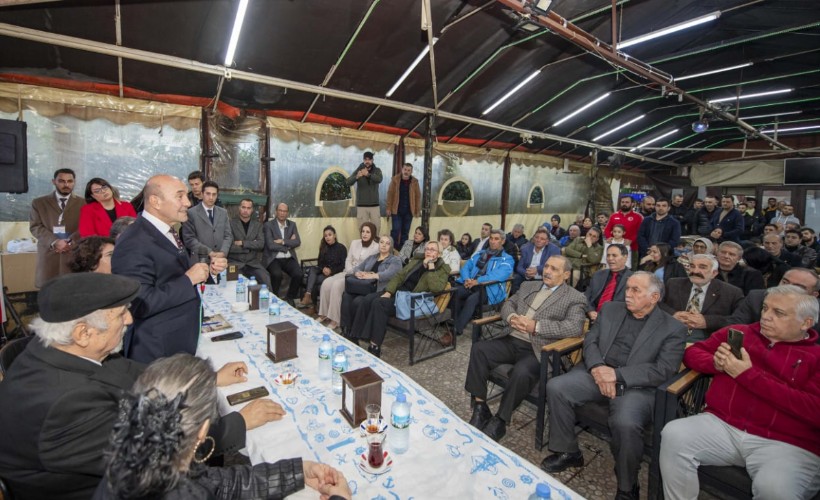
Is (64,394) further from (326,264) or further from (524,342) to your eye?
(326,264)

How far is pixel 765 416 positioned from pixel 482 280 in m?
3.23

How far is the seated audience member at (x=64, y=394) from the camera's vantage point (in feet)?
3.61

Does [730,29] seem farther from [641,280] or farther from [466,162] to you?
[641,280]

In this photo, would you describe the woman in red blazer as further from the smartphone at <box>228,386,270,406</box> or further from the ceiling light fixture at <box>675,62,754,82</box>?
the ceiling light fixture at <box>675,62,754,82</box>

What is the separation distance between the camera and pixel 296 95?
6078mm

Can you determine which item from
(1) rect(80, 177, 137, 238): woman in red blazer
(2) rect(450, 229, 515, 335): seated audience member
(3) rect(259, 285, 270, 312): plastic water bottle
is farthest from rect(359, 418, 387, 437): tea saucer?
(1) rect(80, 177, 137, 238): woman in red blazer

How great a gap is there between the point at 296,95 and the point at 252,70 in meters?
0.99

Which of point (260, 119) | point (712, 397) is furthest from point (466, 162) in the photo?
point (712, 397)

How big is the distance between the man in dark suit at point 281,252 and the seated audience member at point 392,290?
1.91m

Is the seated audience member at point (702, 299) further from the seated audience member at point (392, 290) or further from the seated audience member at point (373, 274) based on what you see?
the seated audience member at point (373, 274)

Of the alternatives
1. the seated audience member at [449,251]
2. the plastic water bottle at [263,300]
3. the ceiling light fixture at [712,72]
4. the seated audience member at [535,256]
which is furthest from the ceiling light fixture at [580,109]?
the plastic water bottle at [263,300]

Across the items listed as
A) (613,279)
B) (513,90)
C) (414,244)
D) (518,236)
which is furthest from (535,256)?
(513,90)

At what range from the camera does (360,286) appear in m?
4.69

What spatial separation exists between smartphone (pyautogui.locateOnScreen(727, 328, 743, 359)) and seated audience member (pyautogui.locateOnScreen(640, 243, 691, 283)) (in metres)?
2.59
